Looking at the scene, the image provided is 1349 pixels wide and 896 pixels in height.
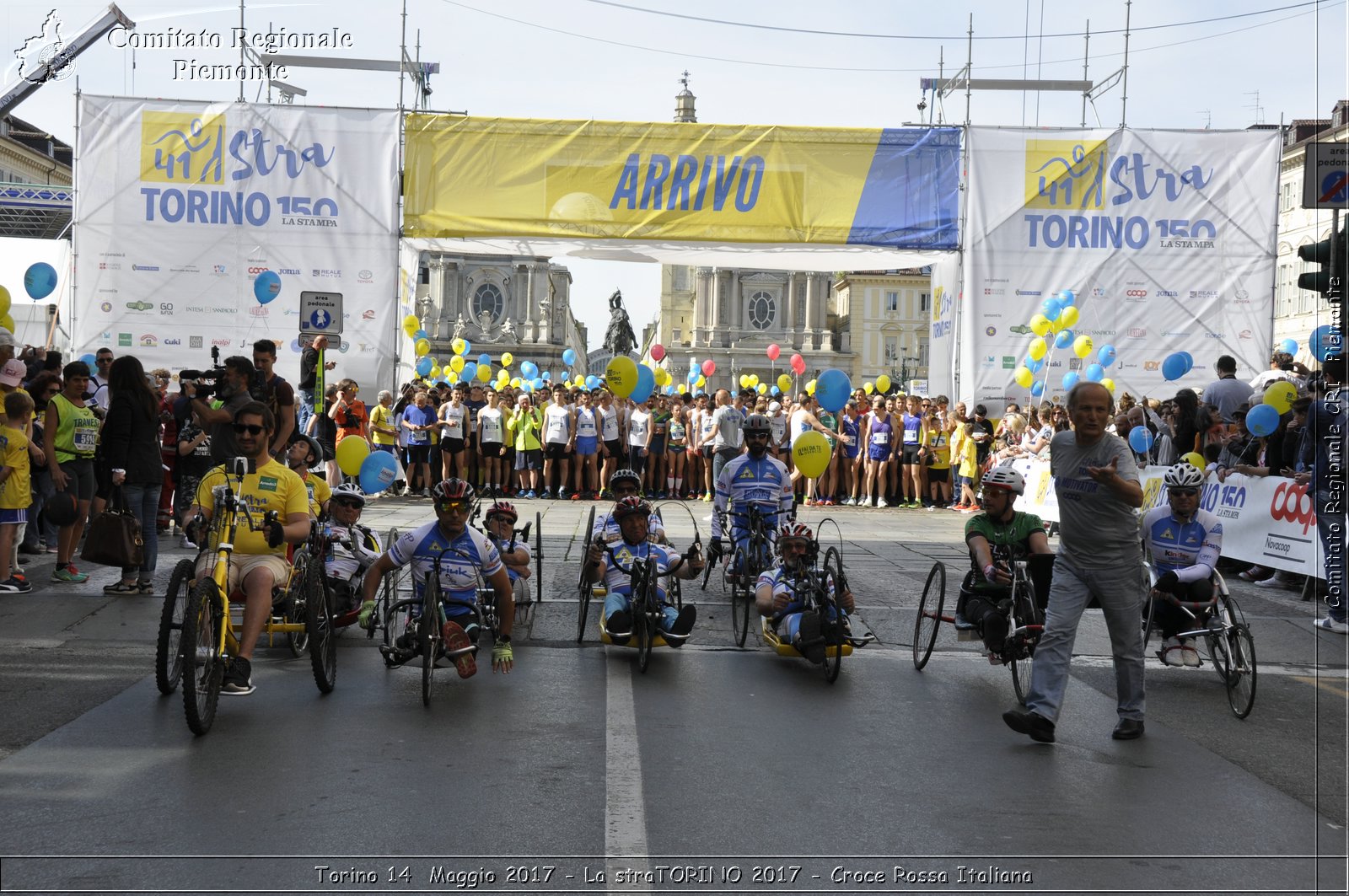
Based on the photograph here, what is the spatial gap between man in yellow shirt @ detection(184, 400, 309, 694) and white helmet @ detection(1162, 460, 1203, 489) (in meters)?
5.46

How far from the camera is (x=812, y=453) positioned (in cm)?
1259

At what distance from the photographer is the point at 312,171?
22.1 meters

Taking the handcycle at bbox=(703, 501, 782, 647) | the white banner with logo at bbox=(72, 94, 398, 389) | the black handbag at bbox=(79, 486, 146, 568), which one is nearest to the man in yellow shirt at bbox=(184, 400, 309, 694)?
the black handbag at bbox=(79, 486, 146, 568)

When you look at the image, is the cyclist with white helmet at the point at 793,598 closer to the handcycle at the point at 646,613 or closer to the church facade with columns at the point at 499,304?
the handcycle at the point at 646,613

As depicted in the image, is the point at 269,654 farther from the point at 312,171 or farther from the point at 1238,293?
the point at 1238,293

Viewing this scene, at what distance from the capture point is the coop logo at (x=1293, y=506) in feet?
40.5

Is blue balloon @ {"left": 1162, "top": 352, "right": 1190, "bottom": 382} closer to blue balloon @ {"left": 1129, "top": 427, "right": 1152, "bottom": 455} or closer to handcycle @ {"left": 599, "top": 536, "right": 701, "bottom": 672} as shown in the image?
blue balloon @ {"left": 1129, "top": 427, "right": 1152, "bottom": 455}

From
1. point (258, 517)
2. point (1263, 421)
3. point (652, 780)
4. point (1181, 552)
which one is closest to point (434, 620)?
point (258, 517)

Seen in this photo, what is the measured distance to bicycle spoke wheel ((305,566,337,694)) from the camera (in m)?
7.27

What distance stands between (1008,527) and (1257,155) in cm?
1757

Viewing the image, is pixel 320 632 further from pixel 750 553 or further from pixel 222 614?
pixel 750 553

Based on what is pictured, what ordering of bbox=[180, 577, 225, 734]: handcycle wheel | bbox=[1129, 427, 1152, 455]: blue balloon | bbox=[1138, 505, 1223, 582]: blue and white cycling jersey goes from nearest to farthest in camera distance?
1. bbox=[180, 577, 225, 734]: handcycle wheel
2. bbox=[1138, 505, 1223, 582]: blue and white cycling jersey
3. bbox=[1129, 427, 1152, 455]: blue balloon

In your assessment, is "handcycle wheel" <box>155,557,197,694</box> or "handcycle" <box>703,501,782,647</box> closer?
"handcycle wheel" <box>155,557,197,694</box>

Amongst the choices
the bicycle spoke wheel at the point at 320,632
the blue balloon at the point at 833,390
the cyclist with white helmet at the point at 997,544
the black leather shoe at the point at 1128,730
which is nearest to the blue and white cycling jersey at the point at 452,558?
the bicycle spoke wheel at the point at 320,632
